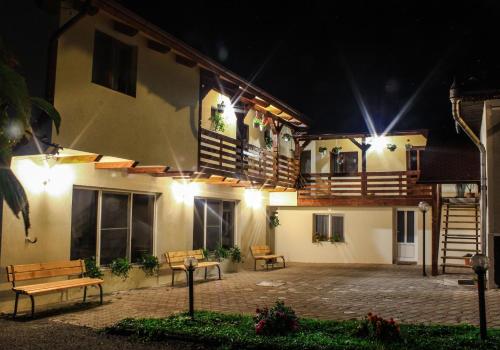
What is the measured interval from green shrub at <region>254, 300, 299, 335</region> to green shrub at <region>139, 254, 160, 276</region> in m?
6.29

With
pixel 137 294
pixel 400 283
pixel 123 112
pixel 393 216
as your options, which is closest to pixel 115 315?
pixel 137 294

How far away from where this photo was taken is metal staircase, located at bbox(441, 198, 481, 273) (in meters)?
15.9

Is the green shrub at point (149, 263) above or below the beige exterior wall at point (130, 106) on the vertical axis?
below

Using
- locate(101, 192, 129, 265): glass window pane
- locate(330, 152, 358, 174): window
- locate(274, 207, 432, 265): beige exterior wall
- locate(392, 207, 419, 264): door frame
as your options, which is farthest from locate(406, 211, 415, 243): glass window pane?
locate(101, 192, 129, 265): glass window pane

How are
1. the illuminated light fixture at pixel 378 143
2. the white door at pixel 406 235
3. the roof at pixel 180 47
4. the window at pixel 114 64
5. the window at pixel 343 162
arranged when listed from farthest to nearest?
the window at pixel 343 162 → the illuminated light fixture at pixel 378 143 → the white door at pixel 406 235 → the window at pixel 114 64 → the roof at pixel 180 47

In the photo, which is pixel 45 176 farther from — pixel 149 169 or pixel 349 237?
pixel 349 237

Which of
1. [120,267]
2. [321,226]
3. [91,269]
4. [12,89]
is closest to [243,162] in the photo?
[120,267]

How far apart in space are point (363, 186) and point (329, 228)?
2593 millimetres

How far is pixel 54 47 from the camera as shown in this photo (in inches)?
372

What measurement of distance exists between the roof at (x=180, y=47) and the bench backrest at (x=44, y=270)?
5.31 meters

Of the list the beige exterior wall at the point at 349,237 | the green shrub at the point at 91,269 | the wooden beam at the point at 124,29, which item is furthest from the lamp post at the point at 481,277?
the beige exterior wall at the point at 349,237

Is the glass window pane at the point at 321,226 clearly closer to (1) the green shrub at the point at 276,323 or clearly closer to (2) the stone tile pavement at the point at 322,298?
(2) the stone tile pavement at the point at 322,298

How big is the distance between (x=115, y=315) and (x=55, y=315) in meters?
1.08

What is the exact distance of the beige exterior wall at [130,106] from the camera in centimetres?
969
